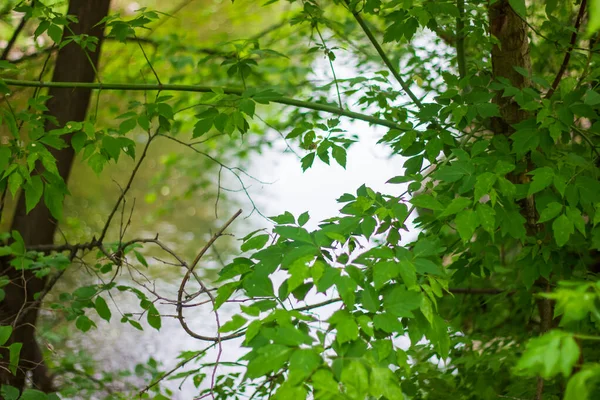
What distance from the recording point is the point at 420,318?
4.55 ft

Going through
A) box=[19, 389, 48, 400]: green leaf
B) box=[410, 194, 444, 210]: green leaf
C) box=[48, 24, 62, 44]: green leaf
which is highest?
box=[48, 24, 62, 44]: green leaf

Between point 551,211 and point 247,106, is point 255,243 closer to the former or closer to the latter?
point 247,106

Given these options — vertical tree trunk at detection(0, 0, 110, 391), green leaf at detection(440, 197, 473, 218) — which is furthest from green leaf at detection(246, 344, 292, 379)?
vertical tree trunk at detection(0, 0, 110, 391)

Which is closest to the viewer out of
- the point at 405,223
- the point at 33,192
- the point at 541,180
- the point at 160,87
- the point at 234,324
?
the point at 234,324

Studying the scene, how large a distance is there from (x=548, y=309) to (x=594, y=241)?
642mm

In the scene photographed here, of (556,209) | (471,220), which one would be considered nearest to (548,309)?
(556,209)

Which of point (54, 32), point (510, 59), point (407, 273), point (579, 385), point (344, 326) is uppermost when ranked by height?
point (54, 32)

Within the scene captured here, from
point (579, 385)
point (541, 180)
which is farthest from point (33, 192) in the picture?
point (579, 385)

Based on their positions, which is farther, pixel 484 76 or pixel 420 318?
pixel 484 76

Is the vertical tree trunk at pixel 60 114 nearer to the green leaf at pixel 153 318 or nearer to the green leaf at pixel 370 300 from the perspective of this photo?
the green leaf at pixel 153 318

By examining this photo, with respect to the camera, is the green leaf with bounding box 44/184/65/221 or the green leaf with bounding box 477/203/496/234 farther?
the green leaf with bounding box 44/184/65/221

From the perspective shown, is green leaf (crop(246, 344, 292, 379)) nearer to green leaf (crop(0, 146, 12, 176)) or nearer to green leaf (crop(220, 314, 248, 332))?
green leaf (crop(220, 314, 248, 332))

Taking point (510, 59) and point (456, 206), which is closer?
point (456, 206)

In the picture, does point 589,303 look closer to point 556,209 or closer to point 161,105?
point 556,209
